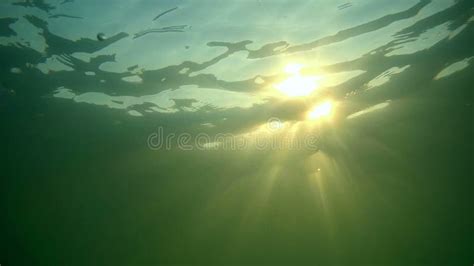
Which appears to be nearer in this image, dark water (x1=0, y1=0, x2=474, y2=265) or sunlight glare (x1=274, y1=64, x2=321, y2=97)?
dark water (x1=0, y1=0, x2=474, y2=265)

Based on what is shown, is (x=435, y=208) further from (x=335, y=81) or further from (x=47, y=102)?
(x=47, y=102)

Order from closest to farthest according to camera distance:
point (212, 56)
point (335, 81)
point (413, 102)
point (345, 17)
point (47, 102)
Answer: point (345, 17) < point (212, 56) < point (335, 81) < point (47, 102) < point (413, 102)

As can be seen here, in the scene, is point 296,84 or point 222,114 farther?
point 222,114

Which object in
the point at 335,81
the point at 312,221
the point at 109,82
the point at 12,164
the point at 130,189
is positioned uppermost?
the point at 109,82

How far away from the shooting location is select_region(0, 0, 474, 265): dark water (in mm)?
11320

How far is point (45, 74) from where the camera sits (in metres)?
14.0

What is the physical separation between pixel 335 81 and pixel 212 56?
5910 mm

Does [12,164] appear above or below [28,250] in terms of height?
above

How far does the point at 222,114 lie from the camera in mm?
17500

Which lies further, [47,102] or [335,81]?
[47,102]

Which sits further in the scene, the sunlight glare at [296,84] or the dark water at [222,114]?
the sunlight glare at [296,84]

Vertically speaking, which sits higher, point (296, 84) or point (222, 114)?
point (296, 84)

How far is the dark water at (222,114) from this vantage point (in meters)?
11.3

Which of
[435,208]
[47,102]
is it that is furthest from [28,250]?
[435,208]
